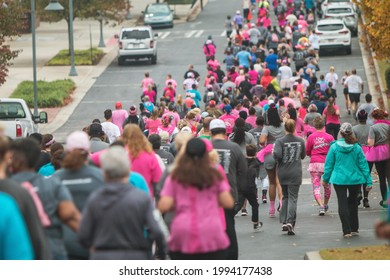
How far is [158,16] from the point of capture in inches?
2530

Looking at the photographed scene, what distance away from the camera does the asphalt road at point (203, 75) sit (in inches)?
725

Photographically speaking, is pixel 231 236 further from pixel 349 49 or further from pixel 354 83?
pixel 349 49

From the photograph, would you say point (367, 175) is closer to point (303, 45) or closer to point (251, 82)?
point (251, 82)

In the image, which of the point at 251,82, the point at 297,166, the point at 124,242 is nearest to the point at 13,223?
the point at 124,242

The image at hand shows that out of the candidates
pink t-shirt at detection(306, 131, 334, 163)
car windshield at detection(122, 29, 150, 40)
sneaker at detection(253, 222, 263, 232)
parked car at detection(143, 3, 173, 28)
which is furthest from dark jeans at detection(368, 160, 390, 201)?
parked car at detection(143, 3, 173, 28)

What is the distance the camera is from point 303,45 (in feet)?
155

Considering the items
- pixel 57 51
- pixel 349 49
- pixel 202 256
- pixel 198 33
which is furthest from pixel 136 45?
pixel 202 256

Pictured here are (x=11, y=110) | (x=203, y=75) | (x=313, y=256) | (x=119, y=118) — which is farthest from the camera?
(x=203, y=75)

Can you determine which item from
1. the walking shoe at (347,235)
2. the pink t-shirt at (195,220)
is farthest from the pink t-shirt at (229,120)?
the pink t-shirt at (195,220)

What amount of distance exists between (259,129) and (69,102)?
883 inches

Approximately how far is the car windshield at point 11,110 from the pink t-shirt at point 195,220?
1882cm

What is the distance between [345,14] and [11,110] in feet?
101

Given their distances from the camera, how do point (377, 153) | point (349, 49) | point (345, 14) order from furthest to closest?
1. point (345, 14)
2. point (349, 49)
3. point (377, 153)

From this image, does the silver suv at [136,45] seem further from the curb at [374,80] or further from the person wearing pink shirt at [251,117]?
the person wearing pink shirt at [251,117]
